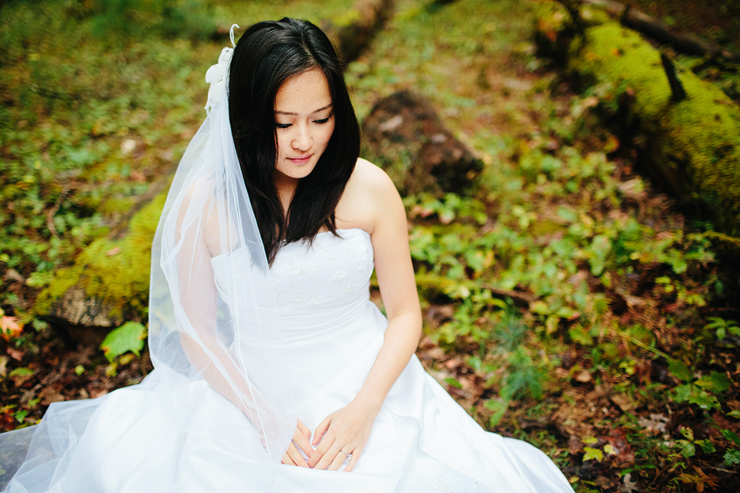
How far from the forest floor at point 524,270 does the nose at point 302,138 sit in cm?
193

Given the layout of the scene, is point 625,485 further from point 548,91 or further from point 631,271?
point 548,91

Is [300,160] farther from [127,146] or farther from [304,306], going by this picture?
[127,146]

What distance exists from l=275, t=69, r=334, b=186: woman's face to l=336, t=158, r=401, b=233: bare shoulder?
276mm

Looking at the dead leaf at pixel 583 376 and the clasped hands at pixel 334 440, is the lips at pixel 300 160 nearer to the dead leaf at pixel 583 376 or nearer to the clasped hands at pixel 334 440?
the clasped hands at pixel 334 440

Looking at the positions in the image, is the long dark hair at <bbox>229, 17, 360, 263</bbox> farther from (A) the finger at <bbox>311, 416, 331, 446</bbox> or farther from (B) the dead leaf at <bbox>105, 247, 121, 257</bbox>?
(B) the dead leaf at <bbox>105, 247, 121, 257</bbox>

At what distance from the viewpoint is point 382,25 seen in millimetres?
8695

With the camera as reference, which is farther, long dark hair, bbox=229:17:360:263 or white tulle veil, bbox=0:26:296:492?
white tulle veil, bbox=0:26:296:492

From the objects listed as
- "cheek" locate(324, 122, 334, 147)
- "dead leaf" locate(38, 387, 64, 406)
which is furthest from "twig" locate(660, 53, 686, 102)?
"dead leaf" locate(38, 387, 64, 406)

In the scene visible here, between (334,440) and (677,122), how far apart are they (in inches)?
158

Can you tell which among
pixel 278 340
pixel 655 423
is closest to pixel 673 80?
pixel 655 423

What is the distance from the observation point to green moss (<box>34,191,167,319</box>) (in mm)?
2881

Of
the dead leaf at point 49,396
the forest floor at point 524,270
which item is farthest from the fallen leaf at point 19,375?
the dead leaf at point 49,396

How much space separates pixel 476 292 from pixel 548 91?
377cm

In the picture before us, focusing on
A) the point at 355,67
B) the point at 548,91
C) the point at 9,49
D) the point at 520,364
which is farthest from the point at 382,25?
the point at 520,364
